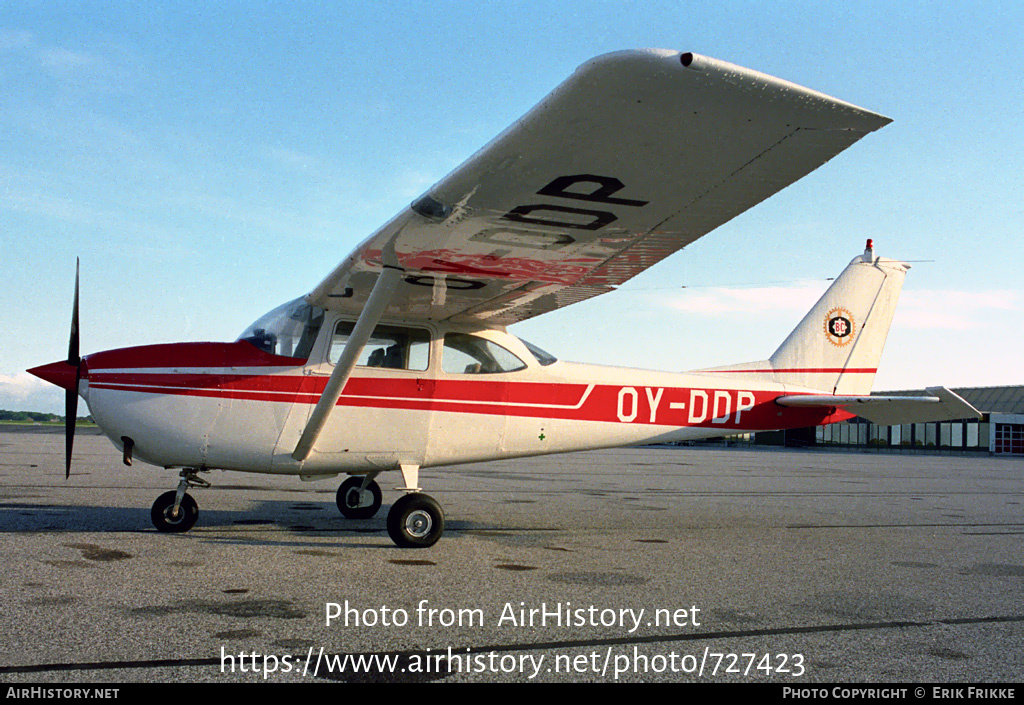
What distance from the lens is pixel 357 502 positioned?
27.0ft

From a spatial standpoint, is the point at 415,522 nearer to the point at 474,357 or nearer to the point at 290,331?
the point at 474,357

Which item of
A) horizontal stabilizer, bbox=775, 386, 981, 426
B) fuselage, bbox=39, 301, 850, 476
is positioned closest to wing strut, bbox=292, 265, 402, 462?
fuselage, bbox=39, 301, 850, 476

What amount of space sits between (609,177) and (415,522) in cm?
365

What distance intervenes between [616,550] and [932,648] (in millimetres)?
3028

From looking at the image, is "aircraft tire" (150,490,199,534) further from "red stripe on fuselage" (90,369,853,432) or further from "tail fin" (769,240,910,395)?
"tail fin" (769,240,910,395)

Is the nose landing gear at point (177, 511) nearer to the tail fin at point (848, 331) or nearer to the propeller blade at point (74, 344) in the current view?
the propeller blade at point (74, 344)

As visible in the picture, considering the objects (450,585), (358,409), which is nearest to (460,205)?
(450,585)

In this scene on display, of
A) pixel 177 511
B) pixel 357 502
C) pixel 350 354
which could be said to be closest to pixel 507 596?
pixel 350 354

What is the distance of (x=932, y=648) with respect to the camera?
3.76 m

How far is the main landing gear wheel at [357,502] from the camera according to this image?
8.21m

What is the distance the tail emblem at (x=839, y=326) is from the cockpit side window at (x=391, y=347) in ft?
16.9

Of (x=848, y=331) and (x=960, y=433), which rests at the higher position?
(x=848, y=331)

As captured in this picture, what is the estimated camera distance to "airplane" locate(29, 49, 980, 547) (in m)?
3.49

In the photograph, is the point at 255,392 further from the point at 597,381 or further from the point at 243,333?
the point at 597,381
